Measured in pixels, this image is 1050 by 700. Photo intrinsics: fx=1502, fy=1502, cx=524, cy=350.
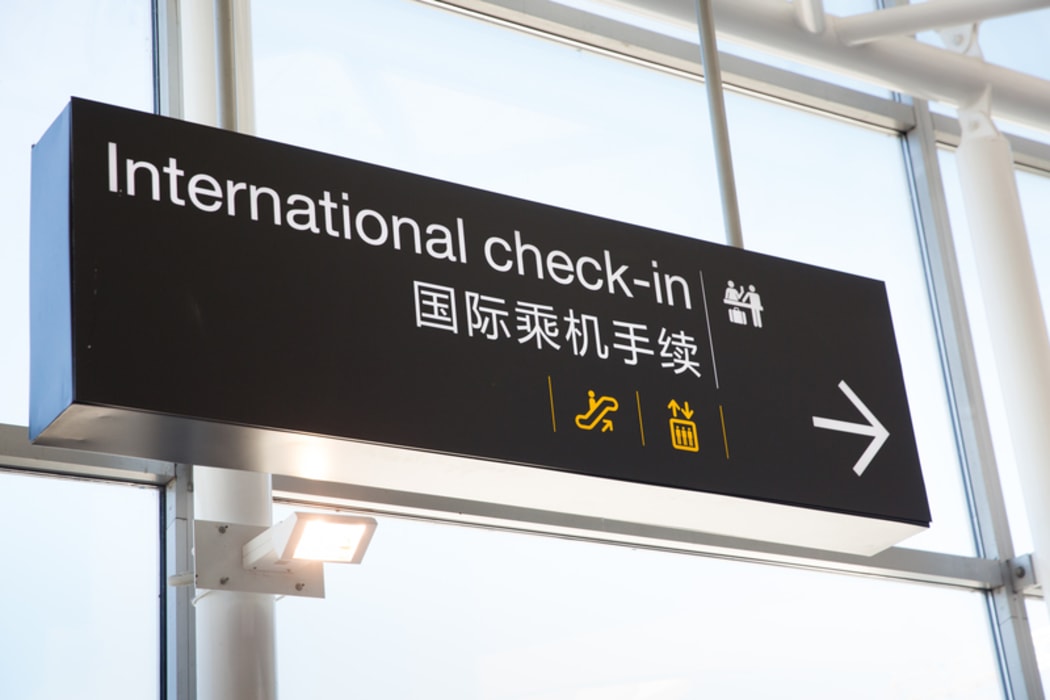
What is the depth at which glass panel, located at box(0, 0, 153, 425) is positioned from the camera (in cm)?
478

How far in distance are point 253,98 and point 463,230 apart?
2.09m

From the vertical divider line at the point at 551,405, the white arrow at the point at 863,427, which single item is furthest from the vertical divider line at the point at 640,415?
the white arrow at the point at 863,427

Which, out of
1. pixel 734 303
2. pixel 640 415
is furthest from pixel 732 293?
pixel 640 415

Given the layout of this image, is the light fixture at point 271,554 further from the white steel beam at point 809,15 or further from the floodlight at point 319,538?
the white steel beam at point 809,15

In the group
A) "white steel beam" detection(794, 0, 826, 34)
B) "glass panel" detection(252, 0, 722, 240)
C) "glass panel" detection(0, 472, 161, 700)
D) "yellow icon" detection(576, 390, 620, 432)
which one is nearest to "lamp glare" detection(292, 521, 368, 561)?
"glass panel" detection(0, 472, 161, 700)

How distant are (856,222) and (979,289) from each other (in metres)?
0.74

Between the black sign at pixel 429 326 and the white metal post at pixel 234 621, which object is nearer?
the black sign at pixel 429 326

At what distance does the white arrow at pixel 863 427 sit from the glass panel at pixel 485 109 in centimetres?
264

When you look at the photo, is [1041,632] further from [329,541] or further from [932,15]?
[329,541]

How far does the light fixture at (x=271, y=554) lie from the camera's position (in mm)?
4082

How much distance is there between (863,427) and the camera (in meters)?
3.75

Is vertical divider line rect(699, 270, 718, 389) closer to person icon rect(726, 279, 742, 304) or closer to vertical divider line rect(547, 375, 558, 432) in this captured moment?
person icon rect(726, 279, 742, 304)

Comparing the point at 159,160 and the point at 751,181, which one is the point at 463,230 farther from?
the point at 751,181

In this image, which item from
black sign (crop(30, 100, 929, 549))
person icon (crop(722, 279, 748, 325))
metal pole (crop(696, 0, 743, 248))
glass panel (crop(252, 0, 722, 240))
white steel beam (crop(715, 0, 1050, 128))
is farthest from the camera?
white steel beam (crop(715, 0, 1050, 128))
